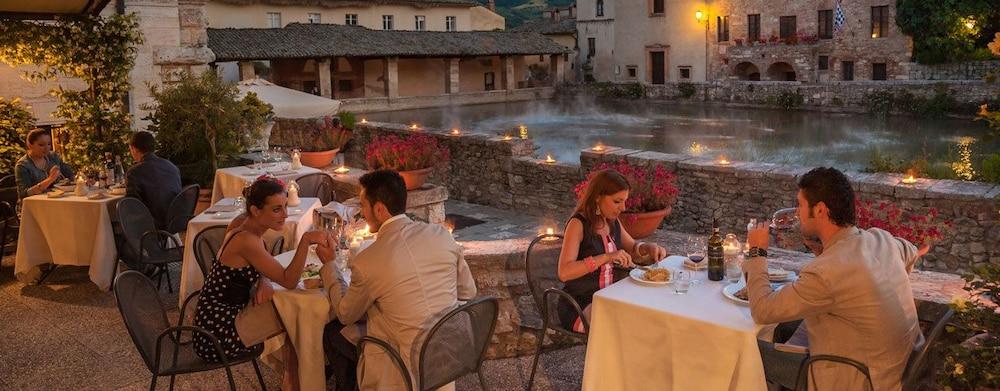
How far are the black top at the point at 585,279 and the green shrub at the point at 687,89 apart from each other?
31.3m

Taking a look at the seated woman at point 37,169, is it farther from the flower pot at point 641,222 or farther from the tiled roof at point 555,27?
the tiled roof at point 555,27

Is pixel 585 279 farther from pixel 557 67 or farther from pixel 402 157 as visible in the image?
pixel 557 67

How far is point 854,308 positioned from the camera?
309 centimetres

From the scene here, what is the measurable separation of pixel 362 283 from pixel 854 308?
1.93 meters

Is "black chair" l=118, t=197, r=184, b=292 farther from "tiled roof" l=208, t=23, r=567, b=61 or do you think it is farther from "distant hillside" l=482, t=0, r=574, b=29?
"distant hillside" l=482, t=0, r=574, b=29

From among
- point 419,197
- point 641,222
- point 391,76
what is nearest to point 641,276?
point 641,222

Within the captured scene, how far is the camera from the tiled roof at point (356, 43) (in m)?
32.7

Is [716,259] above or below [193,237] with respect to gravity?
above

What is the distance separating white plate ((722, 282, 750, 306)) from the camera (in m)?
3.57

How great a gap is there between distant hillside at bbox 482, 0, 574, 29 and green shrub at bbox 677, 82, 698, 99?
180ft

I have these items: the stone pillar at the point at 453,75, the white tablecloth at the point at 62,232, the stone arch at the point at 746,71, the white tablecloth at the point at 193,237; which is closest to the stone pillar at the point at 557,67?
the stone pillar at the point at 453,75

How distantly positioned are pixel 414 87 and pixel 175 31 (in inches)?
1191

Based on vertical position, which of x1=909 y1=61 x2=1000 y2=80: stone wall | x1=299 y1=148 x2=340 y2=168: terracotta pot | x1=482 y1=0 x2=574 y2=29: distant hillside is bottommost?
x1=299 y1=148 x2=340 y2=168: terracotta pot

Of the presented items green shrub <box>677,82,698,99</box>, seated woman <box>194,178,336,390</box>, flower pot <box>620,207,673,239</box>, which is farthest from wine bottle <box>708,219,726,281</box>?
green shrub <box>677,82,698,99</box>
